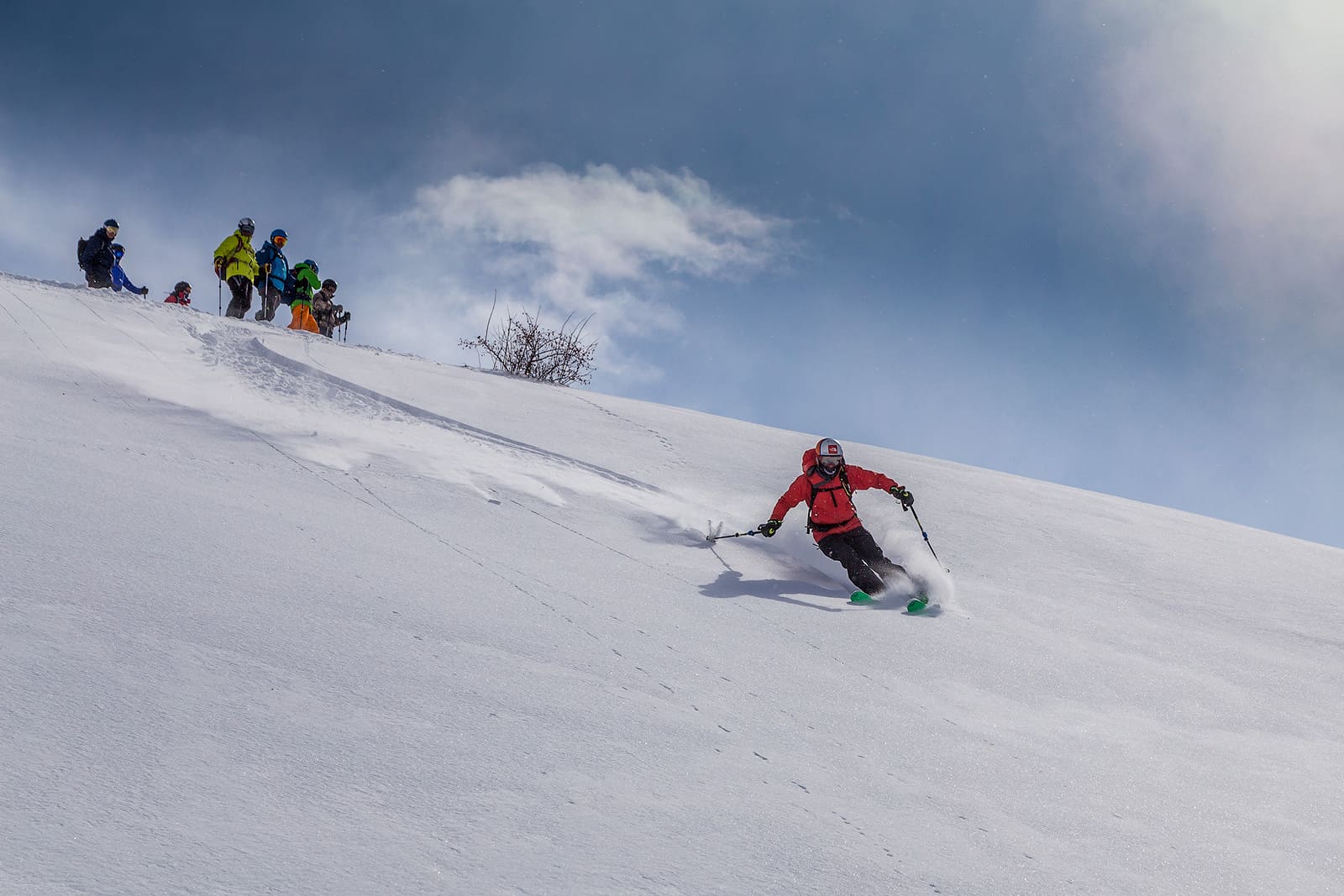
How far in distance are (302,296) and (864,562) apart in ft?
31.1

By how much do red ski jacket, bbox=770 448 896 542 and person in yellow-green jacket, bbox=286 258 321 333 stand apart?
829 cm

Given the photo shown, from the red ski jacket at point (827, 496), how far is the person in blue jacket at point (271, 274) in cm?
860

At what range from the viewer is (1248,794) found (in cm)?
297

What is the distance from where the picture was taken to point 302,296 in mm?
11742

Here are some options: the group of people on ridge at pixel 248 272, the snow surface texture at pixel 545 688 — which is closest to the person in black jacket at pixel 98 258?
the group of people on ridge at pixel 248 272

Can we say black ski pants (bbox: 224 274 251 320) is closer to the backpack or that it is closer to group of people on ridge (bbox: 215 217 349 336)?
group of people on ridge (bbox: 215 217 349 336)

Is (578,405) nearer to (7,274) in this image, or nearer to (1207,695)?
(7,274)

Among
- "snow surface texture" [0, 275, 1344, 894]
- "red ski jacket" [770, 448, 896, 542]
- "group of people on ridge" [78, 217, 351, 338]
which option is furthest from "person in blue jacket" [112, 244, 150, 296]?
"red ski jacket" [770, 448, 896, 542]

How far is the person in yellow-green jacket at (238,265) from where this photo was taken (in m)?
10.8

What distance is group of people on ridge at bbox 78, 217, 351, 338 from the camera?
34.5 ft

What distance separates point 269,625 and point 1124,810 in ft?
9.13

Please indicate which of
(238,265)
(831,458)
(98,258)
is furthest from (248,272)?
(831,458)

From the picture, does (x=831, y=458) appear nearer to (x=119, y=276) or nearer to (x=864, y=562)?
(x=864, y=562)

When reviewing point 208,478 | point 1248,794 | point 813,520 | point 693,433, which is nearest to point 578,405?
point 693,433
